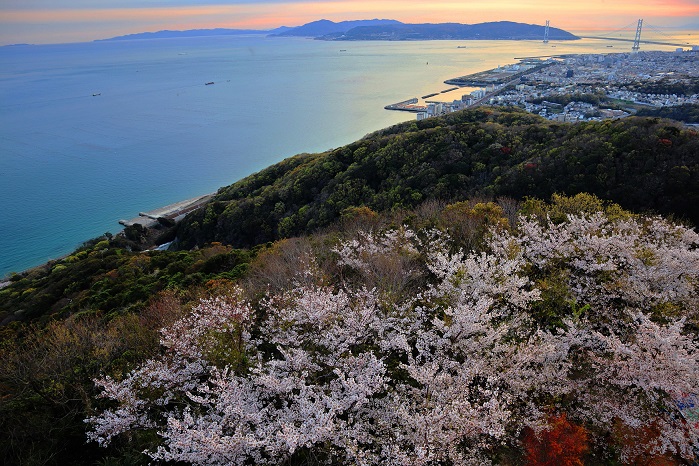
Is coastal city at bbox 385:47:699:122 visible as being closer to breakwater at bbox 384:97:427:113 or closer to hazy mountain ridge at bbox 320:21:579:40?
breakwater at bbox 384:97:427:113

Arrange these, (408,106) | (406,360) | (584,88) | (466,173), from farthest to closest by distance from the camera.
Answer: (408,106)
(584,88)
(466,173)
(406,360)

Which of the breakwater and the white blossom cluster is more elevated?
the breakwater

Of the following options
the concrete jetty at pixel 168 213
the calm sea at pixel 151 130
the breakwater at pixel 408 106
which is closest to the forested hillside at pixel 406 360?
the concrete jetty at pixel 168 213

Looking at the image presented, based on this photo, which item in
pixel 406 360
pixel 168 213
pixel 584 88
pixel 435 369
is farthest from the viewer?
pixel 584 88

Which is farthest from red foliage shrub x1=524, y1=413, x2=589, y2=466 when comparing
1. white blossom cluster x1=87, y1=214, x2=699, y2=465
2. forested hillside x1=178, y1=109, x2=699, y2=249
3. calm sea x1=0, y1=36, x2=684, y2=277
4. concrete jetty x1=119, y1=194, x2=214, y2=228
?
calm sea x1=0, y1=36, x2=684, y2=277

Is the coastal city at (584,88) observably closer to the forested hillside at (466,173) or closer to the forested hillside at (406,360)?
the forested hillside at (466,173)

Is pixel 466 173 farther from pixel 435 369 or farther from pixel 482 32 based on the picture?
pixel 482 32

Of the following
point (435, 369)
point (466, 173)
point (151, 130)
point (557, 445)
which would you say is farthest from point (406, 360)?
point (151, 130)
